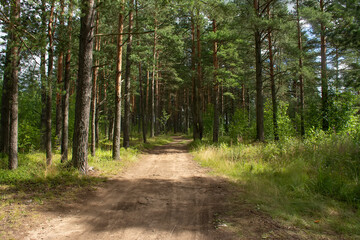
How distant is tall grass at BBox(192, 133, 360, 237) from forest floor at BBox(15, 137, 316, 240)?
0.55 meters

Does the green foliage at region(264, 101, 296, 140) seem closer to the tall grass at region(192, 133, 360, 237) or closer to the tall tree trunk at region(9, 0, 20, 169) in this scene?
the tall grass at region(192, 133, 360, 237)

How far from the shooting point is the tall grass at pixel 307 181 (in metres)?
3.52

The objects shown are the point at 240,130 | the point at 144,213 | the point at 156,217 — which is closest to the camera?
the point at 156,217

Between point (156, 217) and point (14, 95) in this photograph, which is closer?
point (156, 217)

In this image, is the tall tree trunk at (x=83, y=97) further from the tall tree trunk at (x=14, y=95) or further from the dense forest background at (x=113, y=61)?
the tall tree trunk at (x=14, y=95)

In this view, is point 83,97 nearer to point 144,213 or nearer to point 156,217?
point 144,213

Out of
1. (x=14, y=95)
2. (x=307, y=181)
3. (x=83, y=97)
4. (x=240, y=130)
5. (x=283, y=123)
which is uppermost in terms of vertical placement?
(x=14, y=95)

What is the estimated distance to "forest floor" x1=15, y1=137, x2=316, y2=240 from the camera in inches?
121

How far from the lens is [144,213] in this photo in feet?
12.8

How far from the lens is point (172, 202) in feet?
14.8

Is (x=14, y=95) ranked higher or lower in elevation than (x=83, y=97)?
higher

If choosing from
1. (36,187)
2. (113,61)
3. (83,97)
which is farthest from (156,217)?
(113,61)

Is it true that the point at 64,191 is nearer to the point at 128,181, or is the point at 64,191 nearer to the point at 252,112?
the point at 128,181

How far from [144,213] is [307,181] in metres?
4.15
